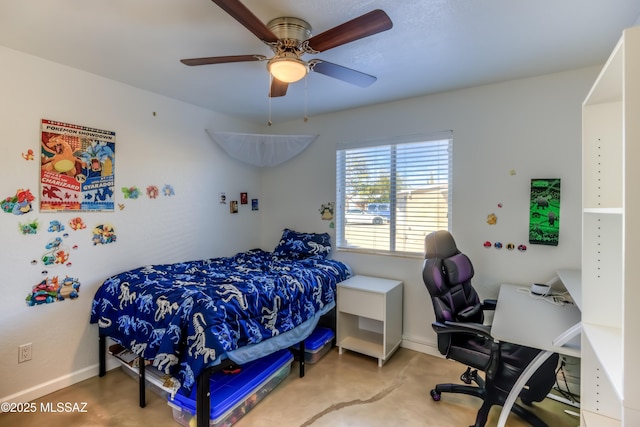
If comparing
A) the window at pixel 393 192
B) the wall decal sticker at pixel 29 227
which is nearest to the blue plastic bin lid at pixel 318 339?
the window at pixel 393 192

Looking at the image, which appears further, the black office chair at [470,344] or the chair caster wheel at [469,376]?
the chair caster wheel at [469,376]

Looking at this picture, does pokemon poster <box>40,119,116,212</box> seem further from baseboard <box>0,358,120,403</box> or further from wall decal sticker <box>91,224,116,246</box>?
baseboard <box>0,358,120,403</box>

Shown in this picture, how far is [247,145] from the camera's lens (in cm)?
336

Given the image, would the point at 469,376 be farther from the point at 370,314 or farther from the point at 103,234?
the point at 103,234

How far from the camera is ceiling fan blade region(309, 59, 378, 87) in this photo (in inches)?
71.6

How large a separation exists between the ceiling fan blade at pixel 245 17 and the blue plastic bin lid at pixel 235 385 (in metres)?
1.98

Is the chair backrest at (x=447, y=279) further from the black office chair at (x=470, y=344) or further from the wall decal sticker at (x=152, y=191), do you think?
the wall decal sticker at (x=152, y=191)

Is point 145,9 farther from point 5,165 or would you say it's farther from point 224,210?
point 224,210

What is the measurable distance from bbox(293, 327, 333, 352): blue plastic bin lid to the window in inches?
36.6

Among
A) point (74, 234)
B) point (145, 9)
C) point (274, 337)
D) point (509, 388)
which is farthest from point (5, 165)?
point (509, 388)

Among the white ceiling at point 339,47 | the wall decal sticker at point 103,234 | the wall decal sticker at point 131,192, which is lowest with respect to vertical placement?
the wall decal sticker at point 103,234

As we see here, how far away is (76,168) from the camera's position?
2352 millimetres

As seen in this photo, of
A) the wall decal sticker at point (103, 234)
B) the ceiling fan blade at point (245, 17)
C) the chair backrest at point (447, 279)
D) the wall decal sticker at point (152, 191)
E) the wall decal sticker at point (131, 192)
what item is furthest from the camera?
the wall decal sticker at point (152, 191)

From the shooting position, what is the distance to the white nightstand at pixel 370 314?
2648 mm
